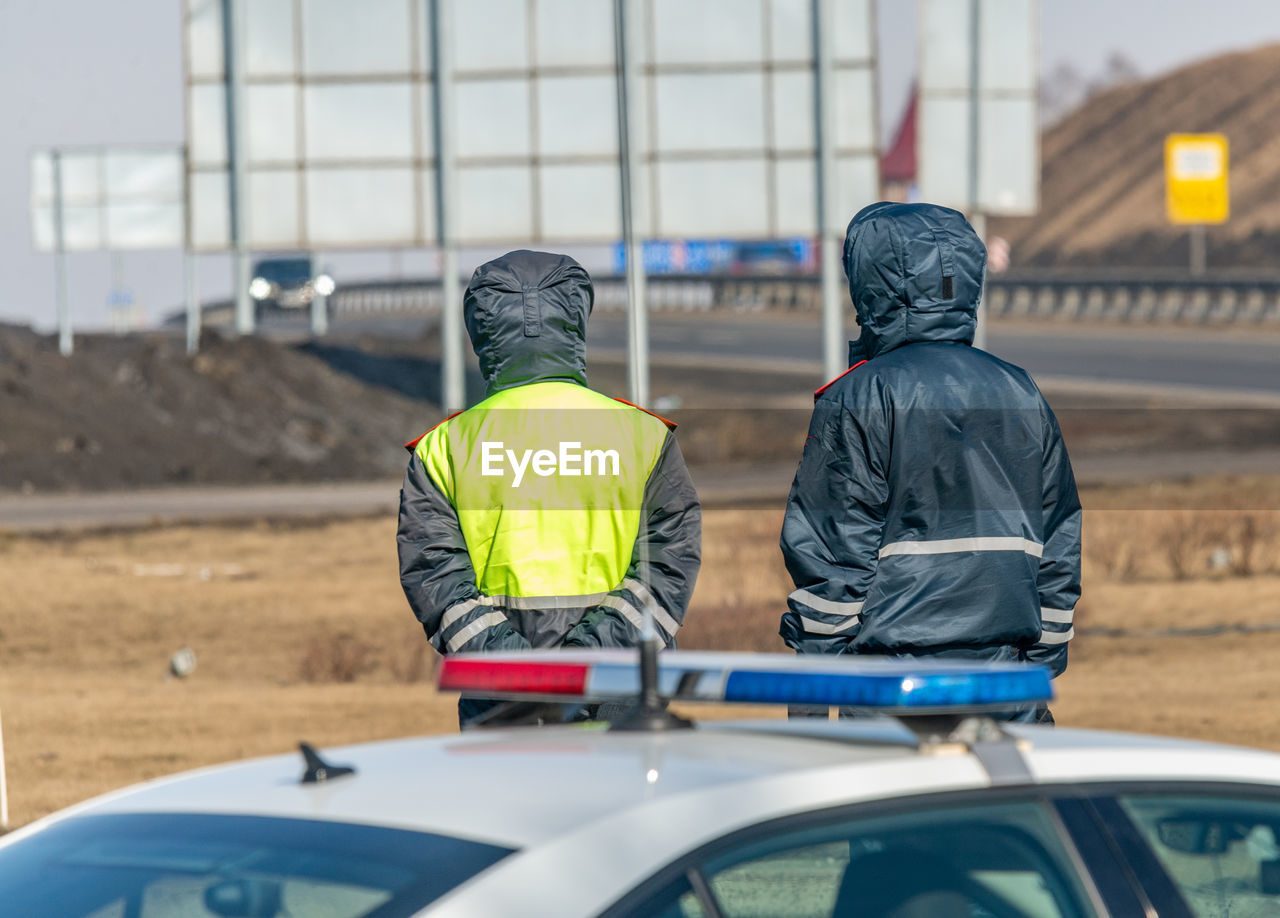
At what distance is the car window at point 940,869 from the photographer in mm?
2191

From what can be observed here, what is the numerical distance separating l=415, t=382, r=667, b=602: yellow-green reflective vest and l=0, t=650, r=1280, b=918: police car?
1466 millimetres

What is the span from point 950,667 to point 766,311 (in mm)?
48121

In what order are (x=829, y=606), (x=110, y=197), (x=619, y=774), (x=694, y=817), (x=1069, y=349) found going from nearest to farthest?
(x=694, y=817)
(x=619, y=774)
(x=829, y=606)
(x=110, y=197)
(x=1069, y=349)

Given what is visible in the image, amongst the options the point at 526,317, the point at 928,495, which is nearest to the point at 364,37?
the point at 526,317

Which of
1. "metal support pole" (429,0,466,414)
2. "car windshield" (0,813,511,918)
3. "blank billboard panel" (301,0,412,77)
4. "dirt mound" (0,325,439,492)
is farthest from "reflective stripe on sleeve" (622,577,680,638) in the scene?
"dirt mound" (0,325,439,492)

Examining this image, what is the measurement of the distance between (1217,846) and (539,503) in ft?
5.83

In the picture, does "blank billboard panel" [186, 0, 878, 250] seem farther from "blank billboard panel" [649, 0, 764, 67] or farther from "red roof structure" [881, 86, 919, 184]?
"red roof structure" [881, 86, 919, 184]

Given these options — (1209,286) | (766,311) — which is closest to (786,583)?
(1209,286)

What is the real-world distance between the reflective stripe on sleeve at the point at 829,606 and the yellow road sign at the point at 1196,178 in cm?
4267

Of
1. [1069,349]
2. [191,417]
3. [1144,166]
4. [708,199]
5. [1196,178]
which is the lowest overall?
[191,417]

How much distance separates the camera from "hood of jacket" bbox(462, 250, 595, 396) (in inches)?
159

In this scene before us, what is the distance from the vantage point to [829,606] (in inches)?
145

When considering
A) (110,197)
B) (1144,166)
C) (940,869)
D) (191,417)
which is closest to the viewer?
(940,869)

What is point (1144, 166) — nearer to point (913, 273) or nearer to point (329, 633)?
point (329, 633)
